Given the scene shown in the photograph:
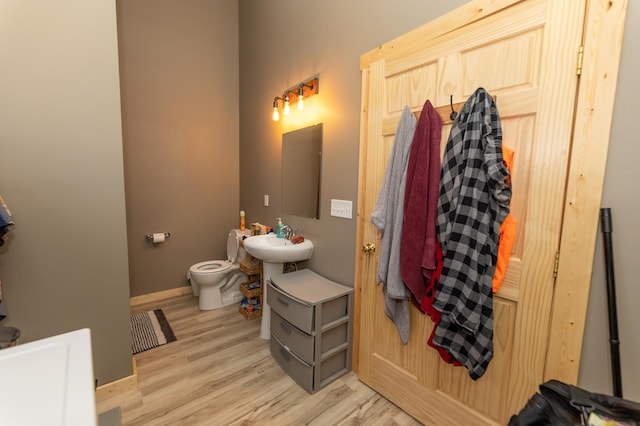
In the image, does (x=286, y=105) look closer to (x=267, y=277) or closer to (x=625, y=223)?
(x=267, y=277)

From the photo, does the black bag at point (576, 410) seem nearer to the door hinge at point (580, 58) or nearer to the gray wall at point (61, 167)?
the door hinge at point (580, 58)

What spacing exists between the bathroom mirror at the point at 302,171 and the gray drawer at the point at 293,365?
101 cm

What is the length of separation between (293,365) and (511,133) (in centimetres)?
181

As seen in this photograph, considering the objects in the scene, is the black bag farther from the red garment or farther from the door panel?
the red garment

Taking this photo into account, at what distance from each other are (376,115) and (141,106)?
2.50 metres

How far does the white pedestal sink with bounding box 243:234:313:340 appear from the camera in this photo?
1961 millimetres

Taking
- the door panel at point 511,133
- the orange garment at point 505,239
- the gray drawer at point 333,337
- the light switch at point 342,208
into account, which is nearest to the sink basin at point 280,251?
the light switch at point 342,208

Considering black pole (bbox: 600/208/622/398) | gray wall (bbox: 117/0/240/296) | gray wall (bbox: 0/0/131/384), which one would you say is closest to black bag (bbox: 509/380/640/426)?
black pole (bbox: 600/208/622/398)

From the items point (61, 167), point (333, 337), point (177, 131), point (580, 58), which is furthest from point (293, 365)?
point (177, 131)

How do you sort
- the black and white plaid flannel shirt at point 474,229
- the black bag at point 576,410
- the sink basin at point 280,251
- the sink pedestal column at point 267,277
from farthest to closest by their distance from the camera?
1. the sink pedestal column at point 267,277
2. the sink basin at point 280,251
3. the black and white plaid flannel shirt at point 474,229
4. the black bag at point 576,410

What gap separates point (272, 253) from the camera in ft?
6.39

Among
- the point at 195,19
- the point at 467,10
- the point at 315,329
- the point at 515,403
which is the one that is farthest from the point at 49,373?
the point at 195,19

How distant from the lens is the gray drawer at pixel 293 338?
1640 mm

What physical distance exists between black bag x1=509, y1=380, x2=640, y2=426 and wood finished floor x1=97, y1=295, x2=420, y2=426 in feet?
2.98
